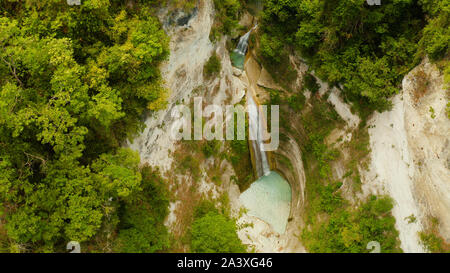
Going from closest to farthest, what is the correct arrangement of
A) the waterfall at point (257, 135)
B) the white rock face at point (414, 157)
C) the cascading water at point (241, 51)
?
the white rock face at point (414, 157), the waterfall at point (257, 135), the cascading water at point (241, 51)

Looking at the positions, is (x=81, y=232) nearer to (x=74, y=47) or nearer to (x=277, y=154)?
(x=74, y=47)

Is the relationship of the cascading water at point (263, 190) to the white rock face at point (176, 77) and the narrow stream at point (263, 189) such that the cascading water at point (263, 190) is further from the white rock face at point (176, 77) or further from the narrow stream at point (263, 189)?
the white rock face at point (176, 77)

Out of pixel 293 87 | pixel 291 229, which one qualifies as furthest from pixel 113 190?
pixel 293 87

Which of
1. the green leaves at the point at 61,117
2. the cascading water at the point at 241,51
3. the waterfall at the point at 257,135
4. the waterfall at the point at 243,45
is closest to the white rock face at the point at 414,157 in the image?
the waterfall at the point at 257,135

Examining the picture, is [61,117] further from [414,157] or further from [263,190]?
[414,157]

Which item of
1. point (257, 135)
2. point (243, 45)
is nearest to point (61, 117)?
point (257, 135)

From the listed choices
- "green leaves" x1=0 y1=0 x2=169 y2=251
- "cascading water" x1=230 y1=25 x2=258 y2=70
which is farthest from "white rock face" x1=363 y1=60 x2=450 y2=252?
"green leaves" x1=0 y1=0 x2=169 y2=251

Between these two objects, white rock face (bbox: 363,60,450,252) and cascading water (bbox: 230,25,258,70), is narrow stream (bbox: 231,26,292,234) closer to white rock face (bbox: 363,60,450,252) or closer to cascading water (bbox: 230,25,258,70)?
cascading water (bbox: 230,25,258,70)
